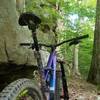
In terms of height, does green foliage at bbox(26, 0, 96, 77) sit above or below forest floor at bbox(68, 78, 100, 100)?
above

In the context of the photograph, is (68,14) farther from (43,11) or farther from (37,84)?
(37,84)

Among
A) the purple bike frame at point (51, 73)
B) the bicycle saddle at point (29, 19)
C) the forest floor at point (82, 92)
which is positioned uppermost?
the bicycle saddle at point (29, 19)

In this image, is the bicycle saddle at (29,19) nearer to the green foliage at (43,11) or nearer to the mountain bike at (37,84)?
the mountain bike at (37,84)

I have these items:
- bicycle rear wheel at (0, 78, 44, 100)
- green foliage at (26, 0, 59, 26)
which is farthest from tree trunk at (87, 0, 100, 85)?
bicycle rear wheel at (0, 78, 44, 100)

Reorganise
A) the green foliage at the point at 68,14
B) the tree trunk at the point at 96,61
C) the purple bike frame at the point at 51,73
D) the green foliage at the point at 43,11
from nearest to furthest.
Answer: the purple bike frame at the point at 51,73 → the green foliage at the point at 43,11 → the green foliage at the point at 68,14 → the tree trunk at the point at 96,61

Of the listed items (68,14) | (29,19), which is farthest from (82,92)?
(68,14)

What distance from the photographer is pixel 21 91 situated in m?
2.64

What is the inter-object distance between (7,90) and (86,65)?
14353 mm

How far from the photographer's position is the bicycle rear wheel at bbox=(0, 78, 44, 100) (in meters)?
2.51

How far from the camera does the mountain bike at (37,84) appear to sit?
8.53 ft

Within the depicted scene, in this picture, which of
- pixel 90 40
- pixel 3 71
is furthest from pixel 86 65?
pixel 3 71

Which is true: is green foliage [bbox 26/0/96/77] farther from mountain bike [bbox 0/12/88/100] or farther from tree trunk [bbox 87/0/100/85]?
mountain bike [bbox 0/12/88/100]

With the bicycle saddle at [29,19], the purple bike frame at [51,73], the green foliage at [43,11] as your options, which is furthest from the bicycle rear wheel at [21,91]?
the green foliage at [43,11]

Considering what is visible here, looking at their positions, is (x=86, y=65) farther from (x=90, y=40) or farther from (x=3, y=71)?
(x=3, y=71)
